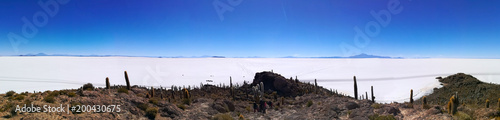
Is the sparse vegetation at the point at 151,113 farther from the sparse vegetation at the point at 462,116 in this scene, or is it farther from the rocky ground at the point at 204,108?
the sparse vegetation at the point at 462,116

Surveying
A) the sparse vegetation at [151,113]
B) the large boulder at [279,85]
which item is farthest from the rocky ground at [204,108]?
the large boulder at [279,85]

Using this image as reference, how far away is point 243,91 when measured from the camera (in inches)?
1189

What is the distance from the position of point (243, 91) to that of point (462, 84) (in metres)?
35.4

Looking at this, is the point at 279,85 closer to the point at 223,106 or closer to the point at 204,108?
the point at 223,106

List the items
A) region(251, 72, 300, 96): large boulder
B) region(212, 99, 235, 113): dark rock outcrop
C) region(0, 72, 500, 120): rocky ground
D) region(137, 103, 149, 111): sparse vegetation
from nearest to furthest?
region(0, 72, 500, 120): rocky ground
region(137, 103, 149, 111): sparse vegetation
region(212, 99, 235, 113): dark rock outcrop
region(251, 72, 300, 96): large boulder

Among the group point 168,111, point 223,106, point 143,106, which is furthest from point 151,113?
point 223,106

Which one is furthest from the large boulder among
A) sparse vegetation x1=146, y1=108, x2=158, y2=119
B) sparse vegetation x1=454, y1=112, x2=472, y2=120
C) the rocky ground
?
sparse vegetation x1=146, y1=108, x2=158, y2=119

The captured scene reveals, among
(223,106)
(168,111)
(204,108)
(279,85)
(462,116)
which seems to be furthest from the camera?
(279,85)

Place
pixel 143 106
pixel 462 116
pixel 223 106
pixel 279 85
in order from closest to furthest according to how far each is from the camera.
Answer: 1. pixel 462 116
2. pixel 143 106
3. pixel 223 106
4. pixel 279 85

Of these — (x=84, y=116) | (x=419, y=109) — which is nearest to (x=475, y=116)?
(x=419, y=109)

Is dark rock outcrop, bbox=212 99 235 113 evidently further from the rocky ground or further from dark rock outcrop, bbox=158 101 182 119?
dark rock outcrop, bbox=158 101 182 119

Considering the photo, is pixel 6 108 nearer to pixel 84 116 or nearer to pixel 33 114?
pixel 33 114

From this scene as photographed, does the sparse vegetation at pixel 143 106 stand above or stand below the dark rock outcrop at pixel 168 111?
above

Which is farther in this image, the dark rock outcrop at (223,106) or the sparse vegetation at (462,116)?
the dark rock outcrop at (223,106)
